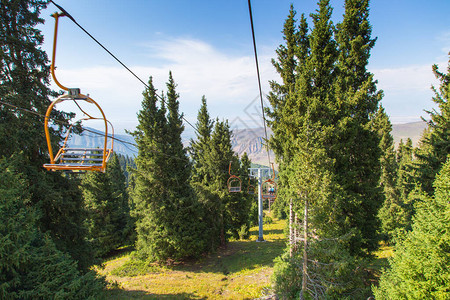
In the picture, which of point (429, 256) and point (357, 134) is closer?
point (429, 256)

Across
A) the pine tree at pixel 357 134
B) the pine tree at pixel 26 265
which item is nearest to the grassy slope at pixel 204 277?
the pine tree at pixel 26 265

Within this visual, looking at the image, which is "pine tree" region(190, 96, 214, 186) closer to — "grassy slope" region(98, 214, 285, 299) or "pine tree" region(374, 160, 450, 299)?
"grassy slope" region(98, 214, 285, 299)

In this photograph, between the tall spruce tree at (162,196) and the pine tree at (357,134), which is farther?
the tall spruce tree at (162,196)

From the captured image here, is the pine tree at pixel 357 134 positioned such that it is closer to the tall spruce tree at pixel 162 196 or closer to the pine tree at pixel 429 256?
the pine tree at pixel 429 256

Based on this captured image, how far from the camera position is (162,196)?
18484 millimetres

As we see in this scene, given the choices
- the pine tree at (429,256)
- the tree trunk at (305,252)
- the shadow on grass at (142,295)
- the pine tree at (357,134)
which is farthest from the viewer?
the shadow on grass at (142,295)

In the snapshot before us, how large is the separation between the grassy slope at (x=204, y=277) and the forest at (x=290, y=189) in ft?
3.17

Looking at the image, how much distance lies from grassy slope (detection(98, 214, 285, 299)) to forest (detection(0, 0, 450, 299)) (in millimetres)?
968

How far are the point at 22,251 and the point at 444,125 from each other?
21.5m

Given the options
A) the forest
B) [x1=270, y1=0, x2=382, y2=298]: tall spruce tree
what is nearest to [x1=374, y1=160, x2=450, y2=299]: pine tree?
the forest

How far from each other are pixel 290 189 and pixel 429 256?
5.13m

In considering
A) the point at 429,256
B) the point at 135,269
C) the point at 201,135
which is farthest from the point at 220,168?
the point at 429,256

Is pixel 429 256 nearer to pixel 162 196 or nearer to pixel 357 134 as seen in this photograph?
pixel 357 134

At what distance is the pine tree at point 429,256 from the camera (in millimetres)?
5926
